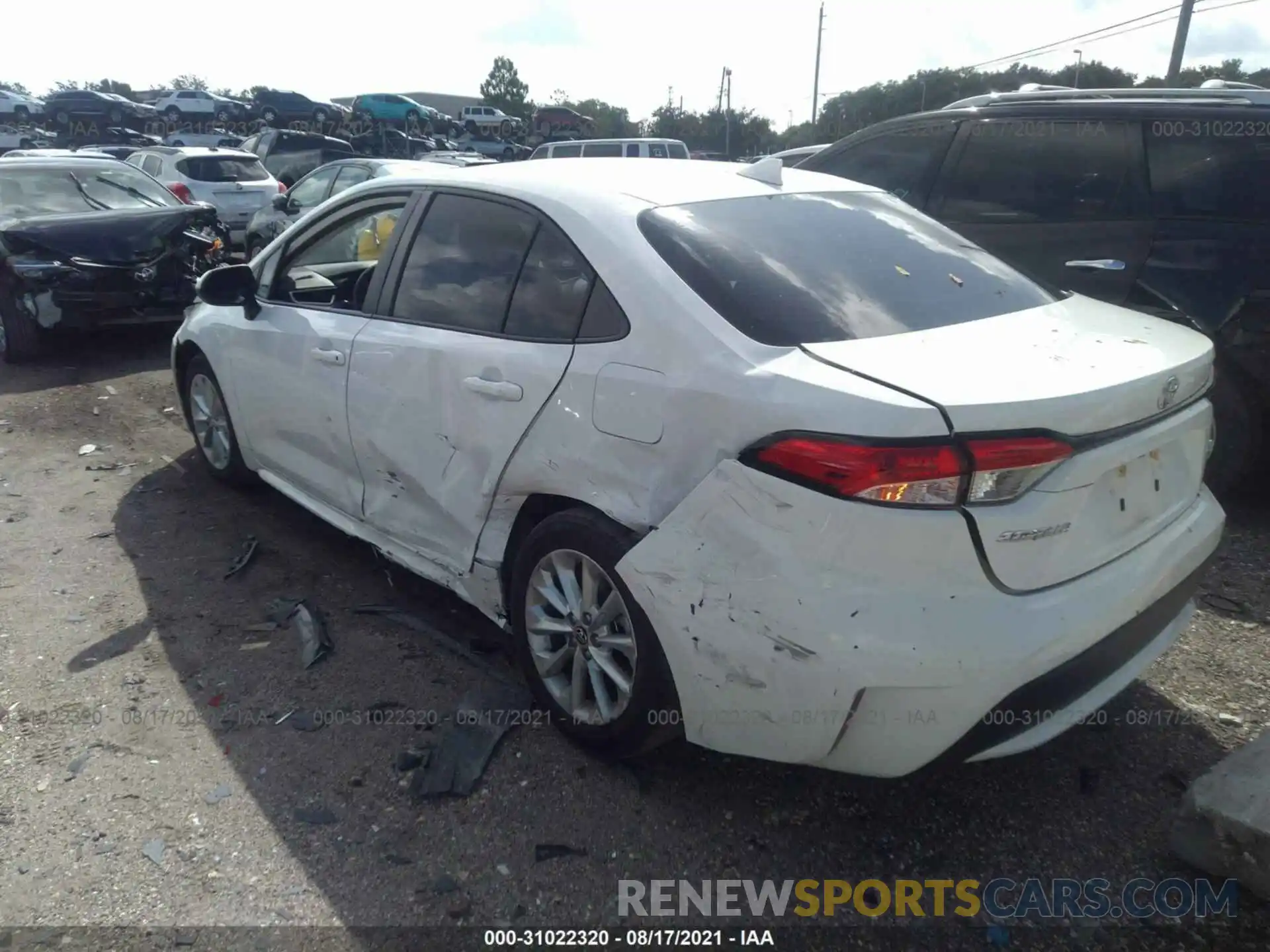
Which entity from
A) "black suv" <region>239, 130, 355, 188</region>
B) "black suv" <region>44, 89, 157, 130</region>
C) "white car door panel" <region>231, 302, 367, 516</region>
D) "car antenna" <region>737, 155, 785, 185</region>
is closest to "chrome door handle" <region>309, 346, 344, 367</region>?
"white car door panel" <region>231, 302, 367, 516</region>

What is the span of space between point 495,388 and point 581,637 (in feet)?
2.63

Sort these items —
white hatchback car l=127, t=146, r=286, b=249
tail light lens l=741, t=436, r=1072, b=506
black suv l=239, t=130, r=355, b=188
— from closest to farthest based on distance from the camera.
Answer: tail light lens l=741, t=436, r=1072, b=506
white hatchback car l=127, t=146, r=286, b=249
black suv l=239, t=130, r=355, b=188

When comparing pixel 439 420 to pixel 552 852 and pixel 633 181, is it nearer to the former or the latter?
pixel 633 181

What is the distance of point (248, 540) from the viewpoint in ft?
14.8

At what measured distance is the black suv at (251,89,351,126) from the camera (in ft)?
115

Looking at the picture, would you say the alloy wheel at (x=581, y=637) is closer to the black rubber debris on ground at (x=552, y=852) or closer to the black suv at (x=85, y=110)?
the black rubber debris on ground at (x=552, y=852)

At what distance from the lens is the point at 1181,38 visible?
2062cm

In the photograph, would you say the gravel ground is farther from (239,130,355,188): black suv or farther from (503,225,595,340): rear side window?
(239,130,355,188): black suv

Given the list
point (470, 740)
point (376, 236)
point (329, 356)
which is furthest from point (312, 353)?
point (470, 740)

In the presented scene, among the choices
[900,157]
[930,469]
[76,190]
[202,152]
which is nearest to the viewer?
[930,469]

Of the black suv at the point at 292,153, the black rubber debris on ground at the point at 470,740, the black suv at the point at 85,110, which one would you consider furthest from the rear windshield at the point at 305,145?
the black suv at the point at 85,110

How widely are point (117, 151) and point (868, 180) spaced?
20.4m

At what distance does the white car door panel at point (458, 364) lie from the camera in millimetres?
2828

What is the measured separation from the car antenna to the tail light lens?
1.48 m
